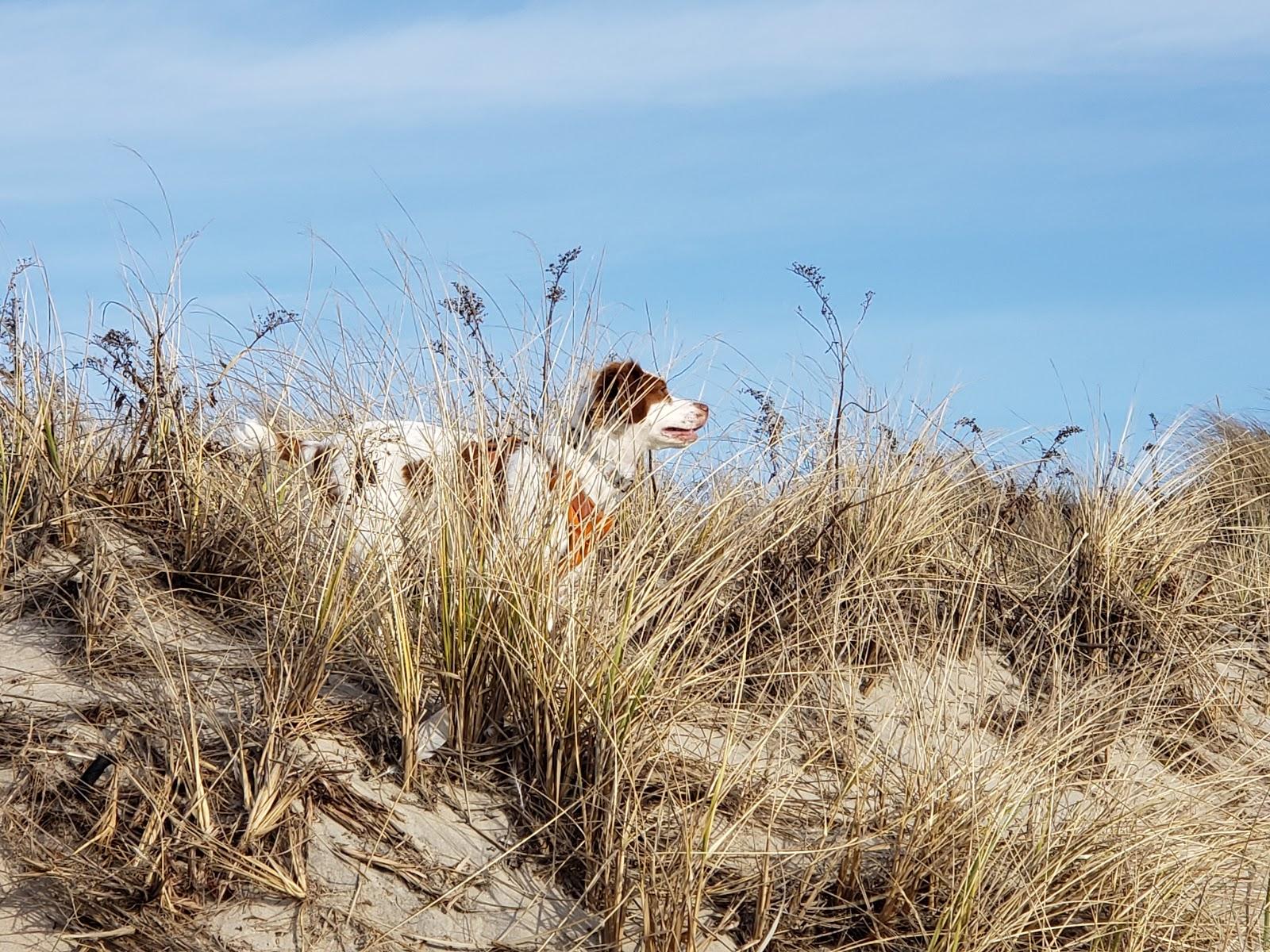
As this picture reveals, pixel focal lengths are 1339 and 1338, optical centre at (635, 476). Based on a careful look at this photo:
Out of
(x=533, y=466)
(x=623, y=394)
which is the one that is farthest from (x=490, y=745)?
(x=623, y=394)

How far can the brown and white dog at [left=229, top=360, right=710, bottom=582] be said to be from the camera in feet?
13.3

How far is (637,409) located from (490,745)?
1.32m

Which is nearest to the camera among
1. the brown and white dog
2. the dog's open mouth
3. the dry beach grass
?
the dry beach grass

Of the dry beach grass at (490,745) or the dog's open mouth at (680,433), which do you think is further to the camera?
the dog's open mouth at (680,433)

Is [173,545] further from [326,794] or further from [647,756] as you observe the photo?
[647,756]

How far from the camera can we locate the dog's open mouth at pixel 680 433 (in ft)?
15.3

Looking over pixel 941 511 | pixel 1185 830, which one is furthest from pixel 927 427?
pixel 1185 830

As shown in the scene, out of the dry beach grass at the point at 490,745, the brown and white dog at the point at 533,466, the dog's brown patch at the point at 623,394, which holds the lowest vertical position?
the dry beach grass at the point at 490,745

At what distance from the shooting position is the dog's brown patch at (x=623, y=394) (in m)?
4.50

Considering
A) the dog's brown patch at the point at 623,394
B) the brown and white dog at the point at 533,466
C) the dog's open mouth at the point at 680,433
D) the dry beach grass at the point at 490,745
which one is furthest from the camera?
the dog's open mouth at the point at 680,433

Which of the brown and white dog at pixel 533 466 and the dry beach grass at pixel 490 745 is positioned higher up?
the brown and white dog at pixel 533 466

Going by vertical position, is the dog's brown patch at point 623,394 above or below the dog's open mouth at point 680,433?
above

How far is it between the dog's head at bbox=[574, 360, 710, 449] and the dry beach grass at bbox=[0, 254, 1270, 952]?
192mm

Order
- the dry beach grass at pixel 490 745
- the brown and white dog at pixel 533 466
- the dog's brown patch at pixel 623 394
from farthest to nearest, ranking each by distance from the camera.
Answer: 1. the dog's brown patch at pixel 623 394
2. the brown and white dog at pixel 533 466
3. the dry beach grass at pixel 490 745
